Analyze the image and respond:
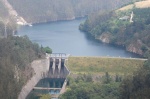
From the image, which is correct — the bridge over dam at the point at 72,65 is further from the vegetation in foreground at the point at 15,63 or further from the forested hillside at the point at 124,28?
the forested hillside at the point at 124,28

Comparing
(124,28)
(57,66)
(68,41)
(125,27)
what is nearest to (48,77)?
(57,66)

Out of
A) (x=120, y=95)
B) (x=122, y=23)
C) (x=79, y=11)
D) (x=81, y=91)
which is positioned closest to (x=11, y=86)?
(x=81, y=91)

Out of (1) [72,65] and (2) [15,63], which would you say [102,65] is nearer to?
(1) [72,65]

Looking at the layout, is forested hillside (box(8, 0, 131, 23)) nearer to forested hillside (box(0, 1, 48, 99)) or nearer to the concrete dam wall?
the concrete dam wall

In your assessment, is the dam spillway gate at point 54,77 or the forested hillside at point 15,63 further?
the dam spillway gate at point 54,77

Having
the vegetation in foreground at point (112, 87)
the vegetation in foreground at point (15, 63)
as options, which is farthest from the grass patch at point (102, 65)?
the vegetation in foreground at point (15, 63)

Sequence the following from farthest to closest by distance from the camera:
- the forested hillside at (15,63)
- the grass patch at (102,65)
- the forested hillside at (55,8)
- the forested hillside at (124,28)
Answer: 1. the forested hillside at (55,8)
2. the forested hillside at (124,28)
3. the grass patch at (102,65)
4. the forested hillside at (15,63)

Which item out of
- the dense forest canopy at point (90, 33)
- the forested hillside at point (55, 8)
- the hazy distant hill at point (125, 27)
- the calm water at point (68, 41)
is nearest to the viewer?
the dense forest canopy at point (90, 33)

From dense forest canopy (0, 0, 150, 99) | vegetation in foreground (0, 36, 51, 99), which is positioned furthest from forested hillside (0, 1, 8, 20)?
vegetation in foreground (0, 36, 51, 99)
